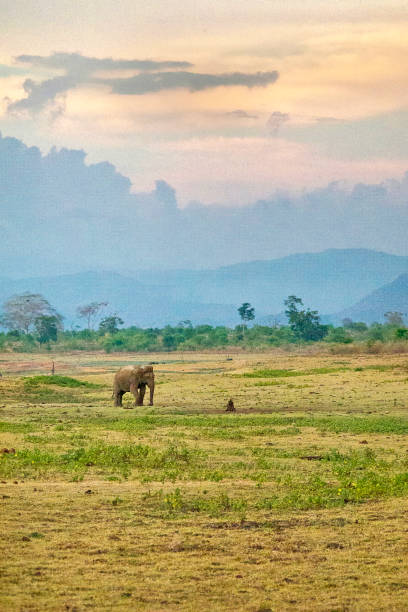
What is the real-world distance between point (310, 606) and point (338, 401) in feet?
79.4

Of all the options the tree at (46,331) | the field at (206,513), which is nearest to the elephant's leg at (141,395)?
the field at (206,513)

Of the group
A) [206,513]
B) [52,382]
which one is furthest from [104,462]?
[52,382]

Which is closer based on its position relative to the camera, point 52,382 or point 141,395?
point 141,395

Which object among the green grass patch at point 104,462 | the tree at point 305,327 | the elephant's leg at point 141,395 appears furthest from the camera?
the tree at point 305,327

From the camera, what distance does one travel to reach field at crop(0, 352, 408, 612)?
984cm

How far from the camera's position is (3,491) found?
48.0ft

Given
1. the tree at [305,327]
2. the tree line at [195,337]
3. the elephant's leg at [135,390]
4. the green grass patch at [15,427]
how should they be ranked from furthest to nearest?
the tree at [305,327]
the tree line at [195,337]
the elephant's leg at [135,390]
the green grass patch at [15,427]

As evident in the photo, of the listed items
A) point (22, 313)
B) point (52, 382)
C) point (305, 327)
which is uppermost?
point (22, 313)

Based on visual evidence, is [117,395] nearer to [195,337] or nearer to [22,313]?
[195,337]

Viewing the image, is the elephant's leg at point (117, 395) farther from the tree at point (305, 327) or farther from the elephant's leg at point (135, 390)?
the tree at point (305, 327)

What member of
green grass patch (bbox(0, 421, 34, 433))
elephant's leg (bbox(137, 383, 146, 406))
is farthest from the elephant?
green grass patch (bbox(0, 421, 34, 433))

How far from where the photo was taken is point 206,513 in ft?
44.4

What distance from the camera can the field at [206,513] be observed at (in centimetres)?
984

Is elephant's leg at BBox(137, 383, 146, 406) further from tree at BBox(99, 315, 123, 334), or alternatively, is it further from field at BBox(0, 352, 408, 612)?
tree at BBox(99, 315, 123, 334)
